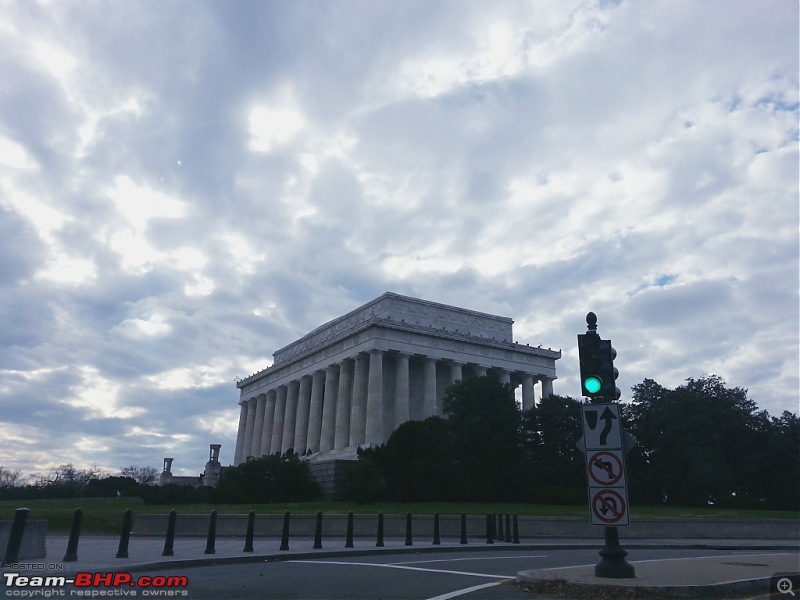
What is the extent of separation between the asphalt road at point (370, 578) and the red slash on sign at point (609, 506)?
2.06 m

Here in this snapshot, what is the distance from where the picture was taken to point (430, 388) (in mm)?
80500

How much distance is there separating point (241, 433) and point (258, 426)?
8.64m

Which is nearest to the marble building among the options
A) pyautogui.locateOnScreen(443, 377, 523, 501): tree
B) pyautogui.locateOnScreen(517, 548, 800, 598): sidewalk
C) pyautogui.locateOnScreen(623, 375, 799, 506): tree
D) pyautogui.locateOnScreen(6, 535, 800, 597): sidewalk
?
pyautogui.locateOnScreen(443, 377, 523, 501): tree

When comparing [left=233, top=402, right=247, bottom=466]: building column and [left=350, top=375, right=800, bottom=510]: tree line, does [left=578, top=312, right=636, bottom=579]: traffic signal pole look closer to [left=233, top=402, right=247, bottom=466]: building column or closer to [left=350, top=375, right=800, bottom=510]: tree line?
[left=350, top=375, right=800, bottom=510]: tree line

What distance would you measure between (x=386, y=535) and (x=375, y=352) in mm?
45000

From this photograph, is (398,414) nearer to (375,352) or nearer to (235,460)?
(375,352)

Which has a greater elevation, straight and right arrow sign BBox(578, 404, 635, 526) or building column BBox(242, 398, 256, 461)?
building column BBox(242, 398, 256, 461)

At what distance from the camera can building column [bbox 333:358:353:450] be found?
3103 inches

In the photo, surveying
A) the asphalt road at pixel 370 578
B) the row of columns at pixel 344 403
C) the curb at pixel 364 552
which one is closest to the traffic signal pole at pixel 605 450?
the curb at pixel 364 552

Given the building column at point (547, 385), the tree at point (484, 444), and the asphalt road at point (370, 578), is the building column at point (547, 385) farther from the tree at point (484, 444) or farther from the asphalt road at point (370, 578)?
the asphalt road at point (370, 578)

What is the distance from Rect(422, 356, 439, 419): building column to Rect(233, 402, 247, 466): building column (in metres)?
43.6

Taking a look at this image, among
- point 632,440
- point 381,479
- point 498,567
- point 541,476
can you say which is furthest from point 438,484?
point 632,440

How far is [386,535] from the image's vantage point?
3256 centimetres

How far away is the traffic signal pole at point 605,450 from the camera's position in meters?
12.7
